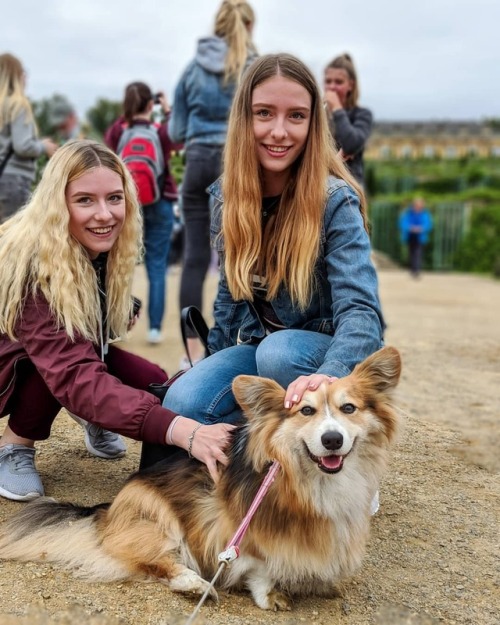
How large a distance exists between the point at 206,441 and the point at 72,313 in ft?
2.57

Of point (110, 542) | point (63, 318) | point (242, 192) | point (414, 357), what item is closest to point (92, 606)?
point (110, 542)

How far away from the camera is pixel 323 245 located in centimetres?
318

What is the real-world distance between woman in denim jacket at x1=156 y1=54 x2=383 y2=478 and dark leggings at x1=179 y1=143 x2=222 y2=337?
86.6 inches

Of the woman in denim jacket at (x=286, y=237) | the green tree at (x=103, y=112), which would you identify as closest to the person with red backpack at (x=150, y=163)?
the woman in denim jacket at (x=286, y=237)

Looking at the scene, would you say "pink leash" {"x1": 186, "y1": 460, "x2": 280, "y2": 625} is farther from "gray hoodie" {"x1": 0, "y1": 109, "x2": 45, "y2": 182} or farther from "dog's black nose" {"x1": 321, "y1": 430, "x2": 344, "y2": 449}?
"gray hoodie" {"x1": 0, "y1": 109, "x2": 45, "y2": 182}

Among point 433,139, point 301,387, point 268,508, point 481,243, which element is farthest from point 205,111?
point 433,139

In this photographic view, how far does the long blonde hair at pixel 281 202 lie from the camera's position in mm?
3119

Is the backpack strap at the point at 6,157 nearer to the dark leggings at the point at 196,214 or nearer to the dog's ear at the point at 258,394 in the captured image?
the dark leggings at the point at 196,214

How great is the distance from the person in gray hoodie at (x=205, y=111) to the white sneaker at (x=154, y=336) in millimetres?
1752

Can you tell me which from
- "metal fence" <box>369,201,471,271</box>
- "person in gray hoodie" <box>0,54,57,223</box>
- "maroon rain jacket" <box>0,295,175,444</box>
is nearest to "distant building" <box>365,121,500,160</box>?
"metal fence" <box>369,201,471,271</box>

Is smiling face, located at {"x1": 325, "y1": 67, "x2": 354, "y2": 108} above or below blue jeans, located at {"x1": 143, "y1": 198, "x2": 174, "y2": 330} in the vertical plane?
above

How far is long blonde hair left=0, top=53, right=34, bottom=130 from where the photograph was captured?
623 centimetres

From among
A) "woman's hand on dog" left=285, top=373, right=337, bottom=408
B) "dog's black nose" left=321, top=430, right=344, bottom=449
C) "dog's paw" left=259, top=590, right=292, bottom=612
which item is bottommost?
"dog's paw" left=259, top=590, right=292, bottom=612

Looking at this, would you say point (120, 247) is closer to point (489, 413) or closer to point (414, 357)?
point (489, 413)
